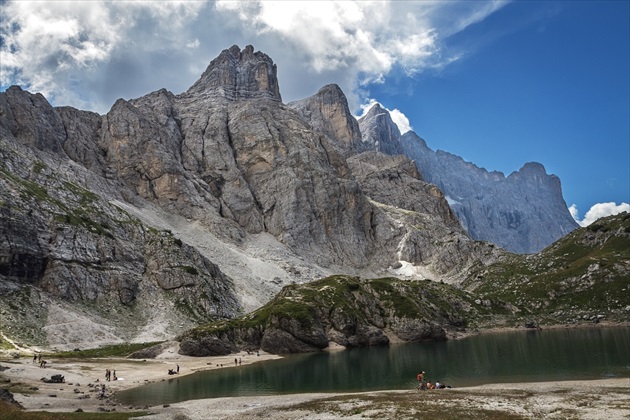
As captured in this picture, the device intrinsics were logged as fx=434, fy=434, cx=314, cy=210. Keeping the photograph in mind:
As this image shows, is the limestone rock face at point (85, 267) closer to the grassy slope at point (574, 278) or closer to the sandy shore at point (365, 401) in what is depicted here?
the sandy shore at point (365, 401)

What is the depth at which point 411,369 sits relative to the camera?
73.4 meters

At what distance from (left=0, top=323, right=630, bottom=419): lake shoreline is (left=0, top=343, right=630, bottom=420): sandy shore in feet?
0.34

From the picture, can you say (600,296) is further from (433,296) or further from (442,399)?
(442,399)

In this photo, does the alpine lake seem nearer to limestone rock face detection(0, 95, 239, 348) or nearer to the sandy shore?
the sandy shore

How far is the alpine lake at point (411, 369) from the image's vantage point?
59750mm

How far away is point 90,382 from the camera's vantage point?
66.1 metres

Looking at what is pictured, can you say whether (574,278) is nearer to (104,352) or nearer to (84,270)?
(104,352)

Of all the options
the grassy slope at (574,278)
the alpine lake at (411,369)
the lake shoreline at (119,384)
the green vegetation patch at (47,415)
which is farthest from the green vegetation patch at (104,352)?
the grassy slope at (574,278)

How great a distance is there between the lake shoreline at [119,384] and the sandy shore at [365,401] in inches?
4.1

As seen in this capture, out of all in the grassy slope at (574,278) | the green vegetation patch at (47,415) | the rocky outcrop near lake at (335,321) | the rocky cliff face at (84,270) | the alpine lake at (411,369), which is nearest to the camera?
the green vegetation patch at (47,415)

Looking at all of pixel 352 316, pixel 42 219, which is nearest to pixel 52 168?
pixel 42 219

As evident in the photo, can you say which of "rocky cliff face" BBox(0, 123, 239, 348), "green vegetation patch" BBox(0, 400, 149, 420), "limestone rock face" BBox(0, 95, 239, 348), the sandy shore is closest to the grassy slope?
the sandy shore

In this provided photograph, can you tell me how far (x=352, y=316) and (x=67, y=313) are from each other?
79.0 meters

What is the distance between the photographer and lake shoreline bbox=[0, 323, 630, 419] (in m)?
47.1
